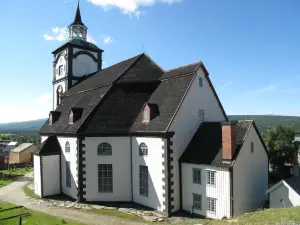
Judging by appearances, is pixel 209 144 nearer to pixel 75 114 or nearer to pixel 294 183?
pixel 294 183

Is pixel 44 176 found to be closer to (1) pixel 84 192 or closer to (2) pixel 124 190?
(1) pixel 84 192

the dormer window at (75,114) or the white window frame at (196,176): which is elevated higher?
the dormer window at (75,114)

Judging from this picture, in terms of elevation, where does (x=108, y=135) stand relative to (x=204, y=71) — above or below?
below

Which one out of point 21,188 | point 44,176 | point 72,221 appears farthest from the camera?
point 21,188

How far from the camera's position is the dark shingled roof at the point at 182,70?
24.5 meters

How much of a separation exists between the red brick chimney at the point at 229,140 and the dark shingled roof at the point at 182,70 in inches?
254

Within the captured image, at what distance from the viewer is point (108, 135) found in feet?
81.6

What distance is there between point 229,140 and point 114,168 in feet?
35.3

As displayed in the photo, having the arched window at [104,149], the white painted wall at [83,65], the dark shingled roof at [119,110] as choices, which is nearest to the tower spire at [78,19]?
the white painted wall at [83,65]

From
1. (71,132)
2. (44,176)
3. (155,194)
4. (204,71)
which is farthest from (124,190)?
(204,71)

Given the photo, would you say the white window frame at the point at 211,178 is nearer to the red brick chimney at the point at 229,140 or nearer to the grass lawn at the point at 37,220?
the red brick chimney at the point at 229,140

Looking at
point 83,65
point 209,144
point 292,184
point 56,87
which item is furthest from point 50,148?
point 292,184

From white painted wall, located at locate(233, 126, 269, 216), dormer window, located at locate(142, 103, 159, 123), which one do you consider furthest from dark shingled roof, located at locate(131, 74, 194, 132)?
white painted wall, located at locate(233, 126, 269, 216)

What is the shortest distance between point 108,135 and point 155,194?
679 cm
